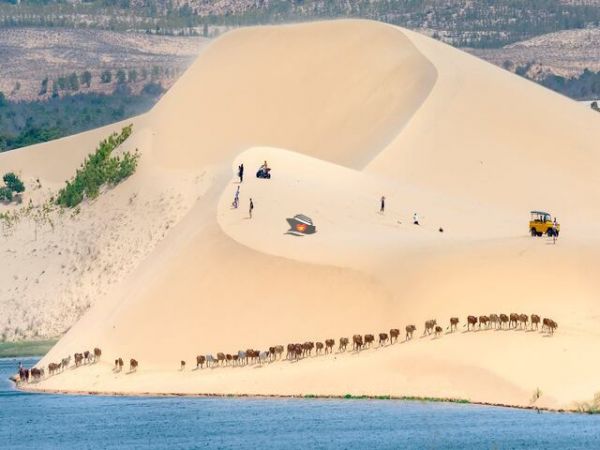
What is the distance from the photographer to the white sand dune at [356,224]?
99.6 m

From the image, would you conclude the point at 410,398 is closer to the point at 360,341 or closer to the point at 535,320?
the point at 360,341

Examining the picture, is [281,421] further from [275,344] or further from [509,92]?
[509,92]

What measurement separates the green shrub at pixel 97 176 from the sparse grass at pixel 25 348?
49.6 feet

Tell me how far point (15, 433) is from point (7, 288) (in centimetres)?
5036

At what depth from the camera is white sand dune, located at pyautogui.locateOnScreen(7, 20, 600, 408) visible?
99.6 metres

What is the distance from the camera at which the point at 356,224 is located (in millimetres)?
116000

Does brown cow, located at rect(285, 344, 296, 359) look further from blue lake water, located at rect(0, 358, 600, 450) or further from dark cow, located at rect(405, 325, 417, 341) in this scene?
blue lake water, located at rect(0, 358, 600, 450)

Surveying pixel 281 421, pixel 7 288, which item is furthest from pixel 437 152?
pixel 281 421

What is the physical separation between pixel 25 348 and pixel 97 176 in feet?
64.2

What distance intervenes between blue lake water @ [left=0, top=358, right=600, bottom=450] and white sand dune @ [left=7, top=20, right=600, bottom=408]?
3304 millimetres

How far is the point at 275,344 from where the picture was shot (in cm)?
10488

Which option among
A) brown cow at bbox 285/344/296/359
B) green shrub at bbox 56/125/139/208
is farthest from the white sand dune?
green shrub at bbox 56/125/139/208

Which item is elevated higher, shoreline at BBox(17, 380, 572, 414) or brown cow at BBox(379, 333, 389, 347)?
brown cow at BBox(379, 333, 389, 347)

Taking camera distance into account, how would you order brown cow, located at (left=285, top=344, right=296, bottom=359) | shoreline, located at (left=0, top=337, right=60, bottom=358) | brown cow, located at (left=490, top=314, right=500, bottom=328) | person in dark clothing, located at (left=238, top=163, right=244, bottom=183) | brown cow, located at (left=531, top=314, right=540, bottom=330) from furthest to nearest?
shoreline, located at (left=0, top=337, right=60, bottom=358), person in dark clothing, located at (left=238, top=163, right=244, bottom=183), brown cow, located at (left=285, top=344, right=296, bottom=359), brown cow, located at (left=490, top=314, right=500, bottom=328), brown cow, located at (left=531, top=314, right=540, bottom=330)
